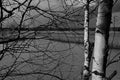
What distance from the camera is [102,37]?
→ 210 cm

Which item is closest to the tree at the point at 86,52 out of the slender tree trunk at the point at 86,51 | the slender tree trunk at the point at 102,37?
the slender tree trunk at the point at 86,51

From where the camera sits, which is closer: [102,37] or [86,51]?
[102,37]

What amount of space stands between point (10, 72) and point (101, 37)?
1.56 meters

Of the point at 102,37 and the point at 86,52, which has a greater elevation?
the point at 102,37

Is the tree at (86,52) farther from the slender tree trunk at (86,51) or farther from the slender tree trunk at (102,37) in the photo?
the slender tree trunk at (102,37)

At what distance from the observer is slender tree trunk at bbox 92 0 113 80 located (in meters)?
2.05

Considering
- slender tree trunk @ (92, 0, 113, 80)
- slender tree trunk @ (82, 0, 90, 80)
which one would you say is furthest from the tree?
slender tree trunk @ (92, 0, 113, 80)

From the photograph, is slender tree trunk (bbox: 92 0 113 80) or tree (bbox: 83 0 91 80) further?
tree (bbox: 83 0 91 80)

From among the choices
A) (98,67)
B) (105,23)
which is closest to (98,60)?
(98,67)

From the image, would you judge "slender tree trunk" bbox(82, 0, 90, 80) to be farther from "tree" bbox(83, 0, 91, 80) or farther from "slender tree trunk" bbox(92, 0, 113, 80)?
"slender tree trunk" bbox(92, 0, 113, 80)

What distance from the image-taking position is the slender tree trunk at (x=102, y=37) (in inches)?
80.7

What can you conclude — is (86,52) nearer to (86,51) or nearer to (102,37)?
(86,51)

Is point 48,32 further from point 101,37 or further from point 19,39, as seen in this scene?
point 101,37

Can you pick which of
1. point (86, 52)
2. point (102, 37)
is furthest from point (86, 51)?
point (102, 37)
